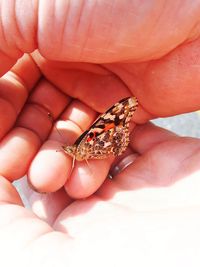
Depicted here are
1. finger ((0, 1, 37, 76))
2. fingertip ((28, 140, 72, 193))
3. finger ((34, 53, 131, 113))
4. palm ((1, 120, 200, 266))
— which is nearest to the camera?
palm ((1, 120, 200, 266))

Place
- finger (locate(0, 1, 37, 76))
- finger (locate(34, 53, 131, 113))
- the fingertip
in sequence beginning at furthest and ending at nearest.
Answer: finger (locate(34, 53, 131, 113)), the fingertip, finger (locate(0, 1, 37, 76))

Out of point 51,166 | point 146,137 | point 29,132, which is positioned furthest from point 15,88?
point 146,137

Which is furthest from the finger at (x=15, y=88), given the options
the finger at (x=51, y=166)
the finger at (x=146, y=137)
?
the finger at (x=146, y=137)

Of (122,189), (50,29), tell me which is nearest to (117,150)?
(122,189)

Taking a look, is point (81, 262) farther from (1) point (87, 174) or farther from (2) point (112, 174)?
(2) point (112, 174)

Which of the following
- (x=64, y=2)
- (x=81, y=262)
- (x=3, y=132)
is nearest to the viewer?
(x=81, y=262)

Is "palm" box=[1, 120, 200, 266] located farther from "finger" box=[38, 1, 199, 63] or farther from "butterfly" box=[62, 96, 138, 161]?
"finger" box=[38, 1, 199, 63]

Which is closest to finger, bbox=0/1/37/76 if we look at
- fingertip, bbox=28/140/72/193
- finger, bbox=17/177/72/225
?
fingertip, bbox=28/140/72/193

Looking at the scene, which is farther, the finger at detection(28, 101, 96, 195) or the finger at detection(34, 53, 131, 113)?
the finger at detection(34, 53, 131, 113)
